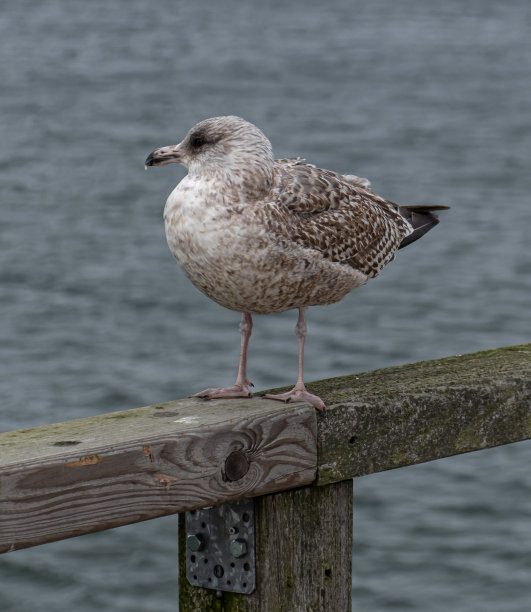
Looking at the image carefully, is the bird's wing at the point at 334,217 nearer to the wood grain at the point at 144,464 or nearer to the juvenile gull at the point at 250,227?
the juvenile gull at the point at 250,227

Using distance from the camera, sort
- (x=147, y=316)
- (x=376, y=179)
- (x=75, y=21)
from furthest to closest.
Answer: (x=75, y=21)
(x=376, y=179)
(x=147, y=316)

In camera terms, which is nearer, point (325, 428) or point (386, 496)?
point (325, 428)

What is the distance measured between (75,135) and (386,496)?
522 inches

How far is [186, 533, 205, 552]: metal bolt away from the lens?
3.98 metres

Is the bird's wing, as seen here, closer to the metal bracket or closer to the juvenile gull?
the juvenile gull

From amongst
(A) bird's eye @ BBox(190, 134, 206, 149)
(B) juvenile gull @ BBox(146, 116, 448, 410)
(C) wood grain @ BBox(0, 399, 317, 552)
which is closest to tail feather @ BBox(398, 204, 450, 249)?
(B) juvenile gull @ BBox(146, 116, 448, 410)

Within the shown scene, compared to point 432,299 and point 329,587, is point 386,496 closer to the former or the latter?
point 432,299

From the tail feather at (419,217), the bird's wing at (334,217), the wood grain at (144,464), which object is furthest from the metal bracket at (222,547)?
the tail feather at (419,217)

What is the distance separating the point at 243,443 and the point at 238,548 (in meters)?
0.32

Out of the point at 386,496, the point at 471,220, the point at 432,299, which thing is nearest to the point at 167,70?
the point at 471,220

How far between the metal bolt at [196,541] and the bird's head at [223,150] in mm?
1207

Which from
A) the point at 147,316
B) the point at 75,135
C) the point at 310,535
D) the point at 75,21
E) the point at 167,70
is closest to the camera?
the point at 310,535

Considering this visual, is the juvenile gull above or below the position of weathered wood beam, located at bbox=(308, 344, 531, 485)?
above

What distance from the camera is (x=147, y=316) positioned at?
14883mm
